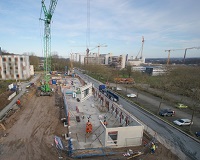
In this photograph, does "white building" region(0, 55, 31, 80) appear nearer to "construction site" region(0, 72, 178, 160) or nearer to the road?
"construction site" region(0, 72, 178, 160)

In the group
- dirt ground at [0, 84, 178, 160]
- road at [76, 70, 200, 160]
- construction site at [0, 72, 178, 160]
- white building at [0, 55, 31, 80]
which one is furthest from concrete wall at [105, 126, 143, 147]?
white building at [0, 55, 31, 80]

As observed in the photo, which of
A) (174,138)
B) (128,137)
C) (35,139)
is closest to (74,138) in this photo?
(35,139)

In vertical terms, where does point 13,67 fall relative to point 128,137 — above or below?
above

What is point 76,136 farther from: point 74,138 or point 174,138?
point 174,138

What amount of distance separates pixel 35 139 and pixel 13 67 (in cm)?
4275

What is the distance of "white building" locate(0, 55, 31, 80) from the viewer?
154 feet

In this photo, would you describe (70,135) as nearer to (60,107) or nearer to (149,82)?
(60,107)

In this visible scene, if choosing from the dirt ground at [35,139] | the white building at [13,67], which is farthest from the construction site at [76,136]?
the white building at [13,67]

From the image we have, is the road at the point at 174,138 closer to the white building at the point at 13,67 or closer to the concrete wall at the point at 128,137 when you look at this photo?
the concrete wall at the point at 128,137

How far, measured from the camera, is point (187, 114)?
21984 mm

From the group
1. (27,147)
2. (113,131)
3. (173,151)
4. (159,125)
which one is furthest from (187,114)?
(27,147)

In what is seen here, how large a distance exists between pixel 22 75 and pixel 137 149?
4884 centimetres

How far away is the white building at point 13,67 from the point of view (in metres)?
47.1

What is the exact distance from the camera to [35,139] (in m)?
13.7
